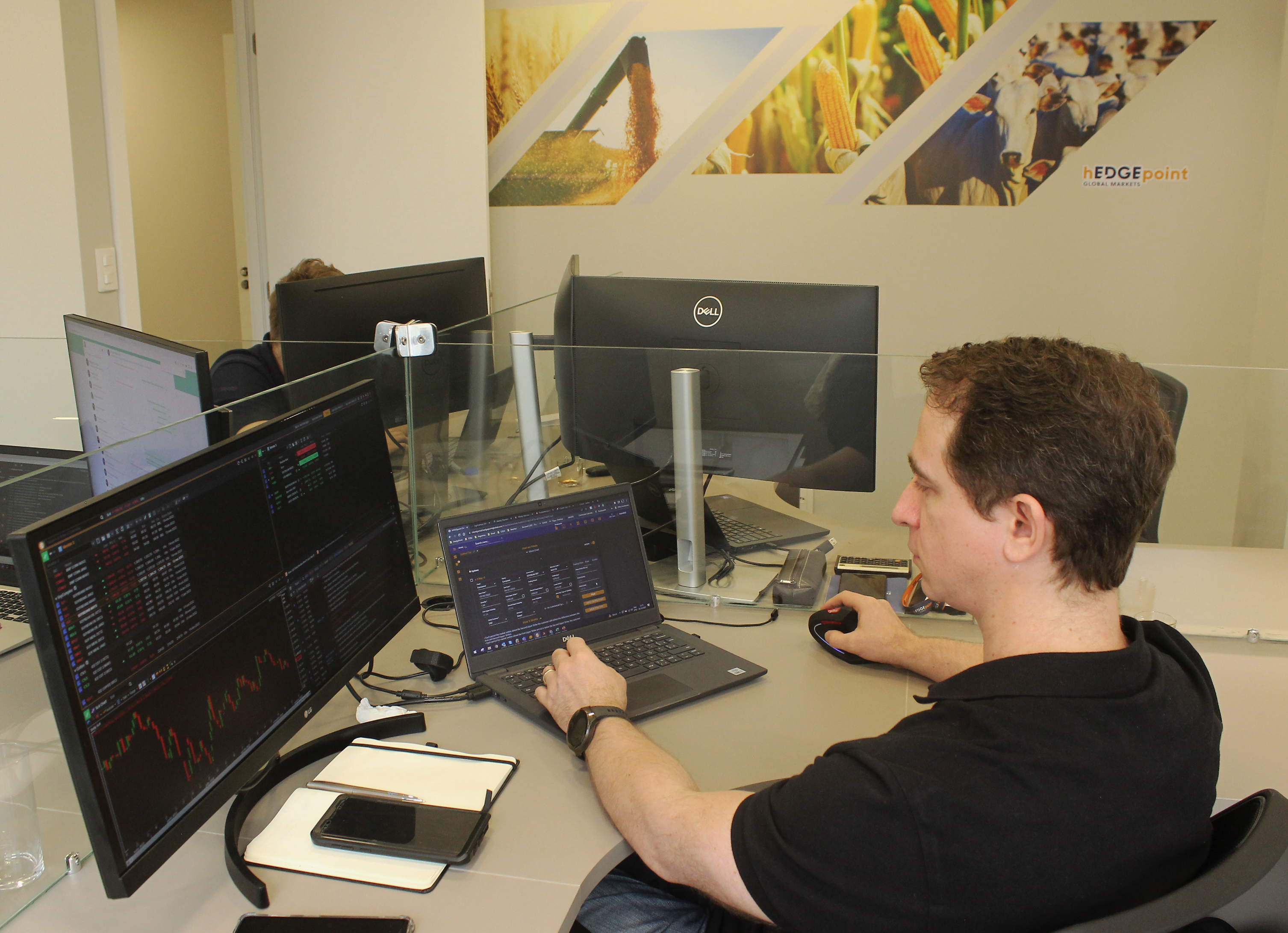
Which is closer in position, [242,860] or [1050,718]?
[1050,718]

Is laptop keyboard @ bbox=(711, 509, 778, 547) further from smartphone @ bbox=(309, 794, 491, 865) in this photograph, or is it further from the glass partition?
smartphone @ bbox=(309, 794, 491, 865)

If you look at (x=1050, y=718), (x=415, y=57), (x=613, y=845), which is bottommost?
(x=613, y=845)

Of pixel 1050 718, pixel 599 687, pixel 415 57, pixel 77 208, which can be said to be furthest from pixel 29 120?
pixel 1050 718

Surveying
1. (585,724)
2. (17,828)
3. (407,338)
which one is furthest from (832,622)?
(17,828)

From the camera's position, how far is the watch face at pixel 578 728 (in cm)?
126

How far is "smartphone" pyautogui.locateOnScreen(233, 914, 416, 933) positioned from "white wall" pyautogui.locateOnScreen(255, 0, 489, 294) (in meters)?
3.08

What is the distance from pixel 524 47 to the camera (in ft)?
12.8

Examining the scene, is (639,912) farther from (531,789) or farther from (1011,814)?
(1011,814)

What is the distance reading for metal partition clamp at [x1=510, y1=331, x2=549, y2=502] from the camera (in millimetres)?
1883

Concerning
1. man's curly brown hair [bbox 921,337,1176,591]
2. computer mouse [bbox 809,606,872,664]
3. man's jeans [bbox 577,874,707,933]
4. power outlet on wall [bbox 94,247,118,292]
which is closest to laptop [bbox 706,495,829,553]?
computer mouse [bbox 809,606,872,664]

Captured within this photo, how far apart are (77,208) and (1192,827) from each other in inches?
132

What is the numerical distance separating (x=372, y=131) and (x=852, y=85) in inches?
68.9

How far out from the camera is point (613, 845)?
113 cm

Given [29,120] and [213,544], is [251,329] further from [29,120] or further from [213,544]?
[213,544]
